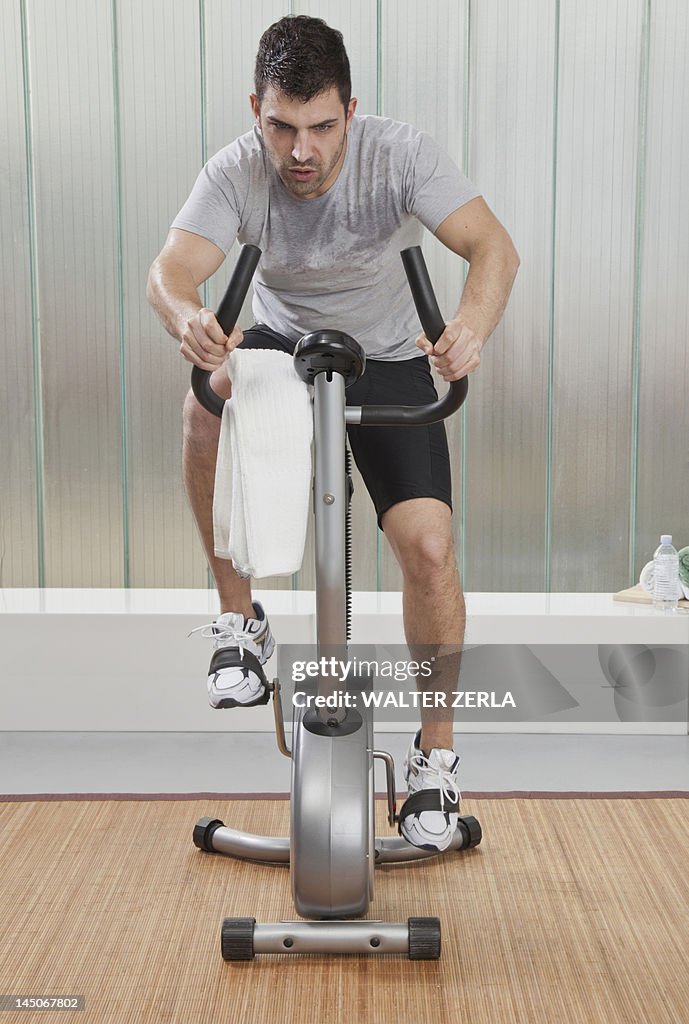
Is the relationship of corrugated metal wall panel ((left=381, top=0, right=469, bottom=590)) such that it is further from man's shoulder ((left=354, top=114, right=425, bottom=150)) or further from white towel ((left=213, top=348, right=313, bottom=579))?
white towel ((left=213, top=348, right=313, bottom=579))

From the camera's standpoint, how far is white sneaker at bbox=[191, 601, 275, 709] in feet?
6.67

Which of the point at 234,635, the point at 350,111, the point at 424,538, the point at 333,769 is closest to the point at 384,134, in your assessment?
the point at 350,111

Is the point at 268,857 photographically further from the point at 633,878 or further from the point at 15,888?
the point at 633,878

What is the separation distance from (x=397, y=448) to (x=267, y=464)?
1.47 ft

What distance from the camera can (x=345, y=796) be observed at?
5.80 ft

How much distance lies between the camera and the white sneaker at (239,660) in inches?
80.0

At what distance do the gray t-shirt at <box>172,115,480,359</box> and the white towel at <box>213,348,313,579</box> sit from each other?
1.51ft

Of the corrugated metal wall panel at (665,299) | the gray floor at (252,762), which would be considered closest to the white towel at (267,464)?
the gray floor at (252,762)

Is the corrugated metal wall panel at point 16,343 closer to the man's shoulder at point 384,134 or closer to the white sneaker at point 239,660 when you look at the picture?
the white sneaker at point 239,660

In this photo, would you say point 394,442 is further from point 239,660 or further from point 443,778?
point 443,778

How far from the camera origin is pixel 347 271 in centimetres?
213

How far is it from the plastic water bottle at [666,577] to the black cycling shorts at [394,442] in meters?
1.31

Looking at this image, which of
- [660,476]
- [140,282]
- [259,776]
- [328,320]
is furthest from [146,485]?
[660,476]

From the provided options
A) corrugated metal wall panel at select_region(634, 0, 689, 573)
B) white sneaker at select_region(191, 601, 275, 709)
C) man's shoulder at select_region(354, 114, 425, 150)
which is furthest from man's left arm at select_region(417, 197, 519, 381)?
corrugated metal wall panel at select_region(634, 0, 689, 573)
